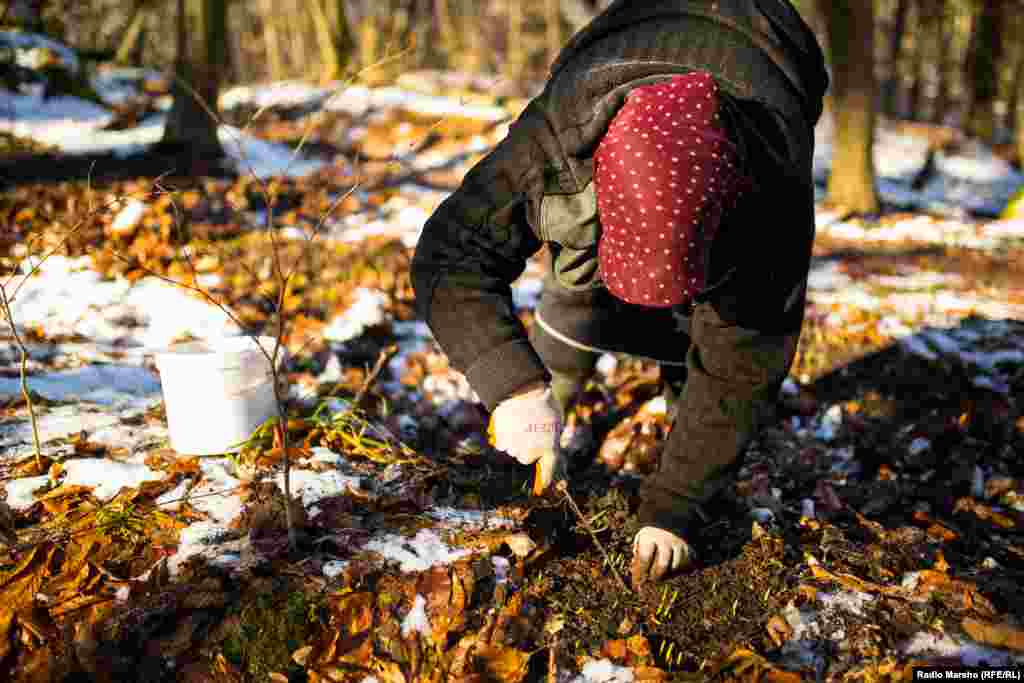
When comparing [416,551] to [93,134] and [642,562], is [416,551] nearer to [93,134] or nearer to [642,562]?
[642,562]

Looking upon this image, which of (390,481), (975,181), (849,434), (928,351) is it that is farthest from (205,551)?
(975,181)

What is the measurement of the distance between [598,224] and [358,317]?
7.70 ft

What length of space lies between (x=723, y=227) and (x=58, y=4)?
10809mm

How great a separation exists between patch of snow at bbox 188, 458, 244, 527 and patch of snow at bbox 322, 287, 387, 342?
165cm

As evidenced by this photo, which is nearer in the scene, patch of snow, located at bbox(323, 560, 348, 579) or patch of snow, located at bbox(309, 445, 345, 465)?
patch of snow, located at bbox(323, 560, 348, 579)

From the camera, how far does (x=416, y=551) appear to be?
6.36 ft

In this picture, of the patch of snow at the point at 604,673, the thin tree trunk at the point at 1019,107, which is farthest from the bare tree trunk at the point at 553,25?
the patch of snow at the point at 604,673

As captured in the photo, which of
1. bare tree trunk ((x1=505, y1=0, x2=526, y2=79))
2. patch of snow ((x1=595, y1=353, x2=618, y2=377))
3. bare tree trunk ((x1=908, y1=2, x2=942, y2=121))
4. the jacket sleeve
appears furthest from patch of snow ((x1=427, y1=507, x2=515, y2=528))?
bare tree trunk ((x1=505, y1=0, x2=526, y2=79))

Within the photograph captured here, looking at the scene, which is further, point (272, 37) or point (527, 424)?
point (272, 37)

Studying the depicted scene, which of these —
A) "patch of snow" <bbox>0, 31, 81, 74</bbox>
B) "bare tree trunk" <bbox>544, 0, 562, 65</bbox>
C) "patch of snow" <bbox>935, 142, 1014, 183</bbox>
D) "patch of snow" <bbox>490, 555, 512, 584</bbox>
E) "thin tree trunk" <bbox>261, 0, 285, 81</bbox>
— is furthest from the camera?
"thin tree trunk" <bbox>261, 0, 285, 81</bbox>

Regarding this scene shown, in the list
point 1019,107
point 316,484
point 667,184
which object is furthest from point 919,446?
point 1019,107

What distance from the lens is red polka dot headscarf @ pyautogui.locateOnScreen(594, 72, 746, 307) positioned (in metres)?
1.58

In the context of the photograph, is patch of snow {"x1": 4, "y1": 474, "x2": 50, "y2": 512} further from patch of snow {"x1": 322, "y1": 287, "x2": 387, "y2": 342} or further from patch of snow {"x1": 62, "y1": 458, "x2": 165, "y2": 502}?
patch of snow {"x1": 322, "y1": 287, "x2": 387, "y2": 342}

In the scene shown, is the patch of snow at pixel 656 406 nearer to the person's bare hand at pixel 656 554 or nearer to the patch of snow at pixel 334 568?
the person's bare hand at pixel 656 554
